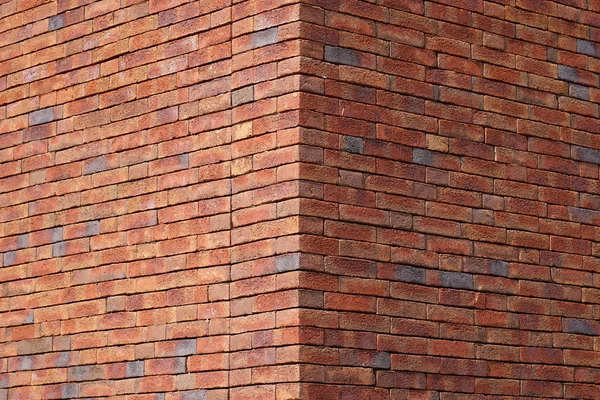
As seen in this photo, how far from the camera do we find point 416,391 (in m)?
6.21

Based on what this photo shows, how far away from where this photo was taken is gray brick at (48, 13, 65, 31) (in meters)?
7.21

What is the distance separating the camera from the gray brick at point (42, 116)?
23.5 ft

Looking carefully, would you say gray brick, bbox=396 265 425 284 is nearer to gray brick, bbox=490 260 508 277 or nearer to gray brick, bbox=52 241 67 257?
gray brick, bbox=490 260 508 277

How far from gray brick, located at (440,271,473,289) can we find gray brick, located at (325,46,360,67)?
1027mm

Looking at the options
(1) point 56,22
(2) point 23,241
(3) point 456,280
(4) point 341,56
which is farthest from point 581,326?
(1) point 56,22

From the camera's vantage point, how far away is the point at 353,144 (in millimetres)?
6219

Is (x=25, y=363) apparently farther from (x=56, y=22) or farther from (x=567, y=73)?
(x=567, y=73)

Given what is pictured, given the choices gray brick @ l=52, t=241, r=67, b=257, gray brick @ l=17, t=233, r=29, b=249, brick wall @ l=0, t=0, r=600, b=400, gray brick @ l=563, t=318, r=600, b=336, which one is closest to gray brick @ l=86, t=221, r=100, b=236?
brick wall @ l=0, t=0, r=600, b=400

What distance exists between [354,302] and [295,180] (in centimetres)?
58

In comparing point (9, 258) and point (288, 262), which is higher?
point (9, 258)

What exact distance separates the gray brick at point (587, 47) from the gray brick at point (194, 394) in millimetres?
2576

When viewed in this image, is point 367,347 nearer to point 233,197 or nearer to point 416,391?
point 416,391

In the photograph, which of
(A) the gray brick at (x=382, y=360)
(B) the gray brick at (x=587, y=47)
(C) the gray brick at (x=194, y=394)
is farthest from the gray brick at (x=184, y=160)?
(B) the gray brick at (x=587, y=47)

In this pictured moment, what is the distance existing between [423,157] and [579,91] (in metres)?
1.09
